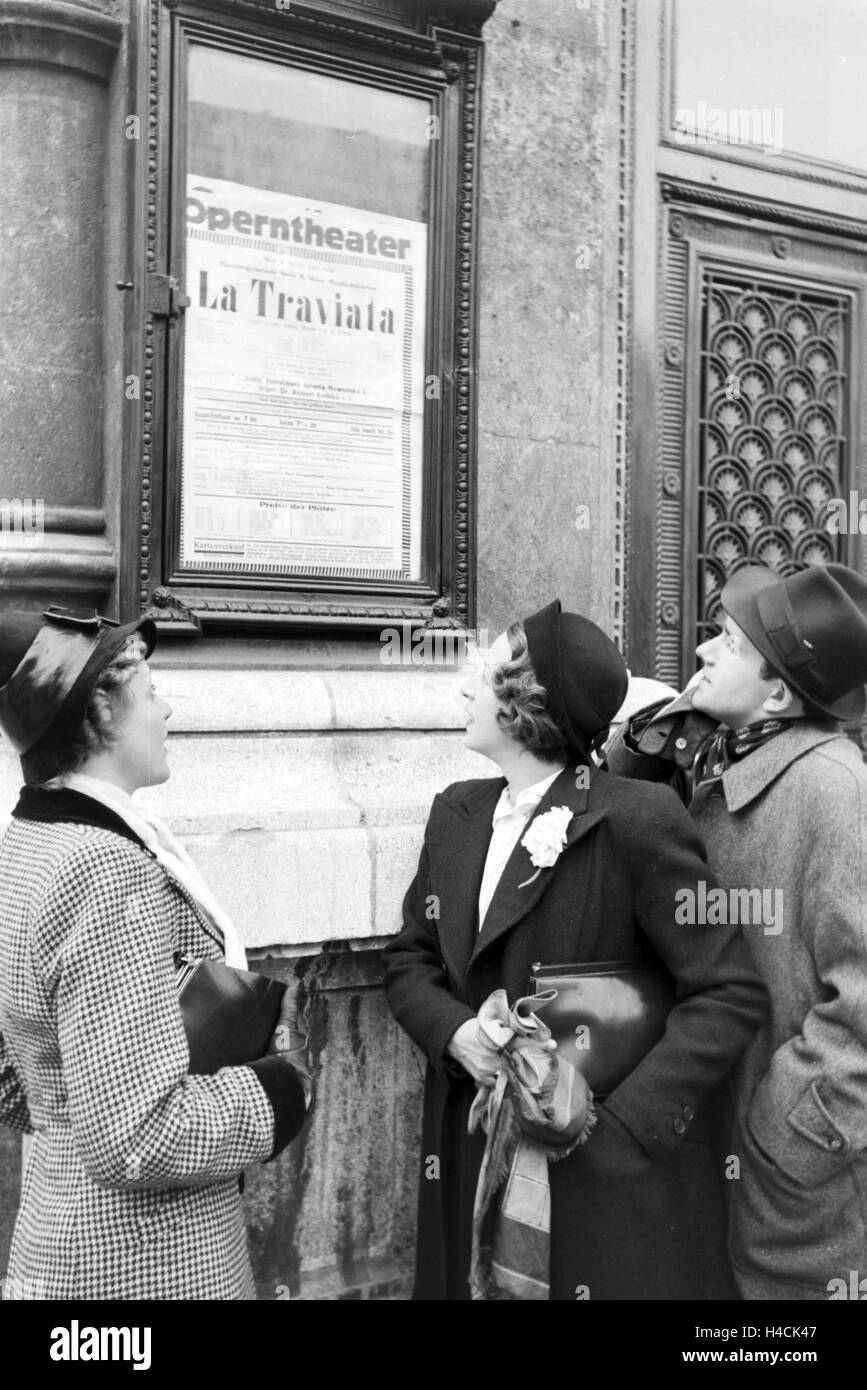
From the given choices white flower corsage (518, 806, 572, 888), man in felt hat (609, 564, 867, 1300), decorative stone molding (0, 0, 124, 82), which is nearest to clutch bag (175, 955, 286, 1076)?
white flower corsage (518, 806, 572, 888)

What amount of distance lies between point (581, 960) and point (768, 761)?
→ 63cm

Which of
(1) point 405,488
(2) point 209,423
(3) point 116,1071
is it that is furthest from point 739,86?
(3) point 116,1071

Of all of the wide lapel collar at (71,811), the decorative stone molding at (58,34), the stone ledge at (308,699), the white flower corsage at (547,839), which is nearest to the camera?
the wide lapel collar at (71,811)

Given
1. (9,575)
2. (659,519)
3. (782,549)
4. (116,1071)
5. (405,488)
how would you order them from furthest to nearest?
(782,549) → (659,519) → (405,488) → (9,575) → (116,1071)

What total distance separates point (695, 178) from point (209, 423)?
7.16 feet

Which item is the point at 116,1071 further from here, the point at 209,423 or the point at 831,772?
the point at 209,423

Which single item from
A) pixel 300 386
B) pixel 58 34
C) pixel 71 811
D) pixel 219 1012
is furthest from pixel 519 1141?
pixel 58 34

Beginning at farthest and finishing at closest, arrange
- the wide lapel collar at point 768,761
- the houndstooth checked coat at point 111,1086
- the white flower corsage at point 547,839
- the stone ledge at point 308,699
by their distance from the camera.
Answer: the stone ledge at point 308,699, the wide lapel collar at point 768,761, the white flower corsage at point 547,839, the houndstooth checked coat at point 111,1086

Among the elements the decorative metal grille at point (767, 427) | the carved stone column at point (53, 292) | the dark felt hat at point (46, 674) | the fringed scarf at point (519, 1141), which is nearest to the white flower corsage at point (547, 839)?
the fringed scarf at point (519, 1141)

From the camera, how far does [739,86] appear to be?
5.06 meters

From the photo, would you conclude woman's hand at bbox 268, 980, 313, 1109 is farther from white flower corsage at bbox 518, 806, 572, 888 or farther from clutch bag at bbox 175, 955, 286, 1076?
white flower corsage at bbox 518, 806, 572, 888

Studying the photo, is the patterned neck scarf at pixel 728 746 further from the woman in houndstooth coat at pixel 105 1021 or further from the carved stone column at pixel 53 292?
the carved stone column at pixel 53 292

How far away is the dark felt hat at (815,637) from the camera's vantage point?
3137 millimetres

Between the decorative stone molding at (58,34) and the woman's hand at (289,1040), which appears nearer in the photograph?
the woman's hand at (289,1040)
